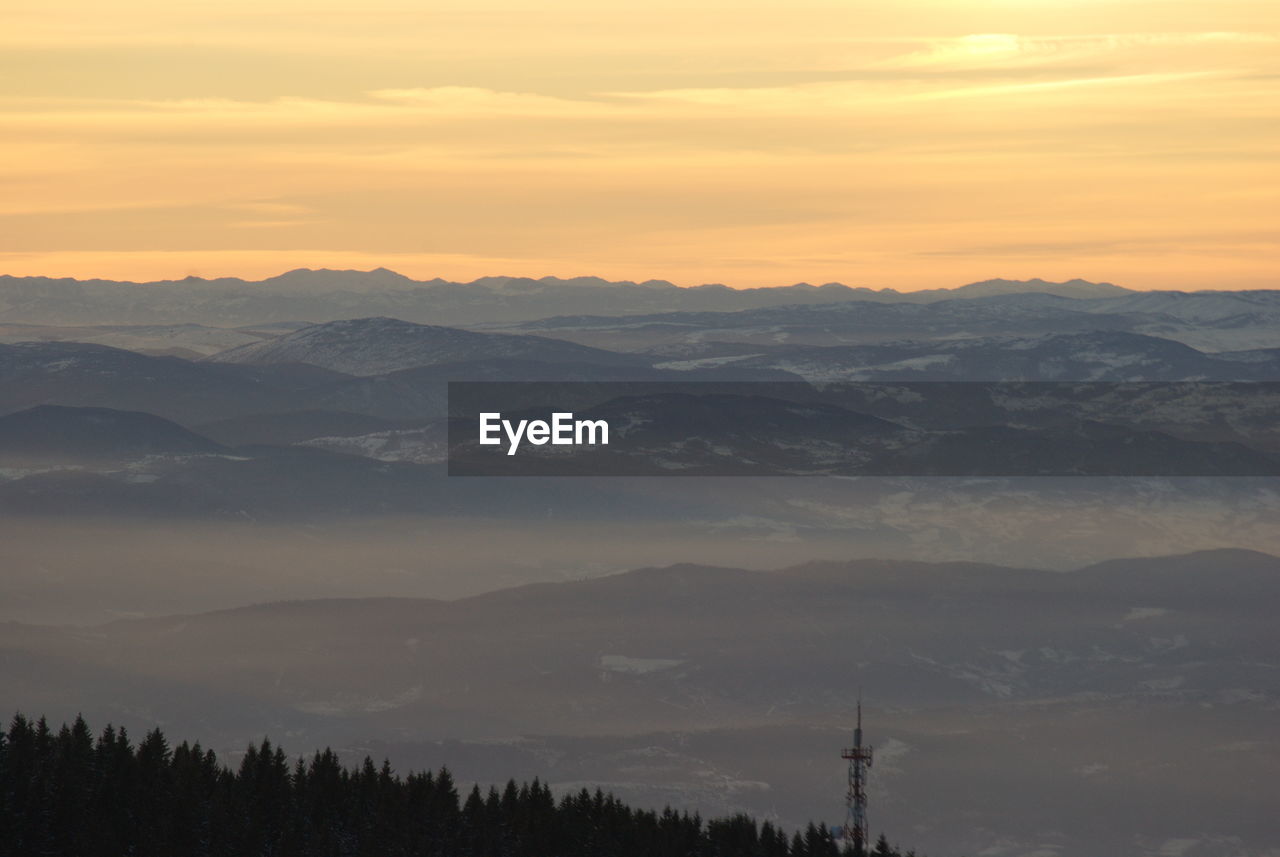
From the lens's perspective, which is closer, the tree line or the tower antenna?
the tree line

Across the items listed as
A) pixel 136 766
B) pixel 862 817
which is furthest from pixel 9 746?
pixel 862 817

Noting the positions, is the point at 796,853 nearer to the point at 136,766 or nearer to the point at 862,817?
the point at 862,817

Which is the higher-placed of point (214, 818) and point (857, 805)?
point (857, 805)

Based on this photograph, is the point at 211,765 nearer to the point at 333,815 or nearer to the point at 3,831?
the point at 333,815

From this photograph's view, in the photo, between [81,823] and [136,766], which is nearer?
[81,823]

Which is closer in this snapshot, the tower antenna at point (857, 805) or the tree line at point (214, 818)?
the tree line at point (214, 818)

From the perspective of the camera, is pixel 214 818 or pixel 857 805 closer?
pixel 214 818

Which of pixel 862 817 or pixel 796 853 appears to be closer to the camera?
pixel 862 817

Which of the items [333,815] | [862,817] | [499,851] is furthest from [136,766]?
[862,817]
